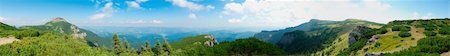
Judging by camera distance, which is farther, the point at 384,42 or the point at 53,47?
the point at 384,42

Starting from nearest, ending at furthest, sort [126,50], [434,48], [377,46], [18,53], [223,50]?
[434,48] → [223,50] → [18,53] → [377,46] → [126,50]

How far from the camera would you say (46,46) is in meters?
69.3

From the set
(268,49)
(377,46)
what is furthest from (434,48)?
(377,46)

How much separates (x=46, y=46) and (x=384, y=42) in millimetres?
62858

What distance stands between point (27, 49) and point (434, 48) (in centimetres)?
5287

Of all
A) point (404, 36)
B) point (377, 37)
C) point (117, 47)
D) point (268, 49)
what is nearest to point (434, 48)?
point (268, 49)

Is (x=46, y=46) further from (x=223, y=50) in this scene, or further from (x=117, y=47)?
(x=117, y=47)

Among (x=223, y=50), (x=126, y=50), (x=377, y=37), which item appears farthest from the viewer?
(x=126, y=50)

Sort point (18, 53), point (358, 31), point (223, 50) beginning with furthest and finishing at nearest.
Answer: point (358, 31) → point (18, 53) → point (223, 50)

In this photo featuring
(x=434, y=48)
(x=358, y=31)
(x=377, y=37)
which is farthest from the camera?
(x=358, y=31)

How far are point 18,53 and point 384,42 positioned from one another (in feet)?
219

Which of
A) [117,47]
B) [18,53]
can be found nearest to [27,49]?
[18,53]

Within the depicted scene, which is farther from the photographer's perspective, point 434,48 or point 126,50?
point 126,50

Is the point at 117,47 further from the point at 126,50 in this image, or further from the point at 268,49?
the point at 268,49
